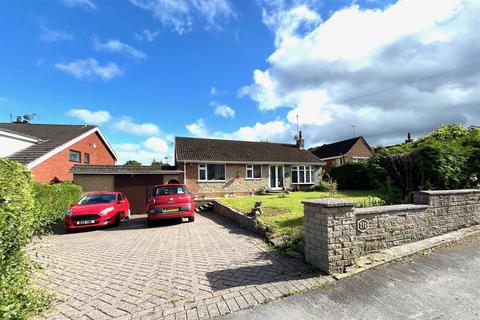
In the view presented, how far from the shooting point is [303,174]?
27.0 metres

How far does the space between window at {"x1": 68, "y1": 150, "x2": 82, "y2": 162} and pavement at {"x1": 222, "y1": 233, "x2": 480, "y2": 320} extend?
22.5m

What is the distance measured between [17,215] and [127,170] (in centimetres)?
1614

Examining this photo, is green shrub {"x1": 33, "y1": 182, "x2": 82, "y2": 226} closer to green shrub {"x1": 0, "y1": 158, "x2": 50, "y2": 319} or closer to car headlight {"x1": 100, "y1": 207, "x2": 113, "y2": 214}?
car headlight {"x1": 100, "y1": 207, "x2": 113, "y2": 214}

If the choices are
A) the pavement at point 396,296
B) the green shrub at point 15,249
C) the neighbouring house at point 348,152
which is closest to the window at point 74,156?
the green shrub at point 15,249

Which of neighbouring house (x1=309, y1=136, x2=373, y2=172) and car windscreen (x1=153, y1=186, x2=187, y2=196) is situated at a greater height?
neighbouring house (x1=309, y1=136, x2=373, y2=172)

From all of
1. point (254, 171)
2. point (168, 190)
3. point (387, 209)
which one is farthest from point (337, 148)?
point (387, 209)

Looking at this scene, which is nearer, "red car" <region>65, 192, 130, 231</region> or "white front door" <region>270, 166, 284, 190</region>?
"red car" <region>65, 192, 130, 231</region>

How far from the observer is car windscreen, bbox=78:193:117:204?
39.2ft

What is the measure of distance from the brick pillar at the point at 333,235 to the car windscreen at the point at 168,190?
26.4 ft

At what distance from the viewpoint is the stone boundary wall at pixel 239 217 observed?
8298 mm

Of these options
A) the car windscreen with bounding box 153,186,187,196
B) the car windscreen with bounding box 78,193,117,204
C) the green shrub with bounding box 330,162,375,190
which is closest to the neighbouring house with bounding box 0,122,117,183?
the car windscreen with bounding box 78,193,117,204

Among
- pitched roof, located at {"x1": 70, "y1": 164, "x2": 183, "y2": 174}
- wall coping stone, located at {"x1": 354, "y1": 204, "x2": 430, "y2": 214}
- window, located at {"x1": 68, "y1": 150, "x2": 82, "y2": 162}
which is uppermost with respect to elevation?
window, located at {"x1": 68, "y1": 150, "x2": 82, "y2": 162}

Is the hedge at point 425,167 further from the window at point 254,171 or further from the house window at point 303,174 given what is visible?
the house window at point 303,174

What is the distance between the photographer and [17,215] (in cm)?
330
